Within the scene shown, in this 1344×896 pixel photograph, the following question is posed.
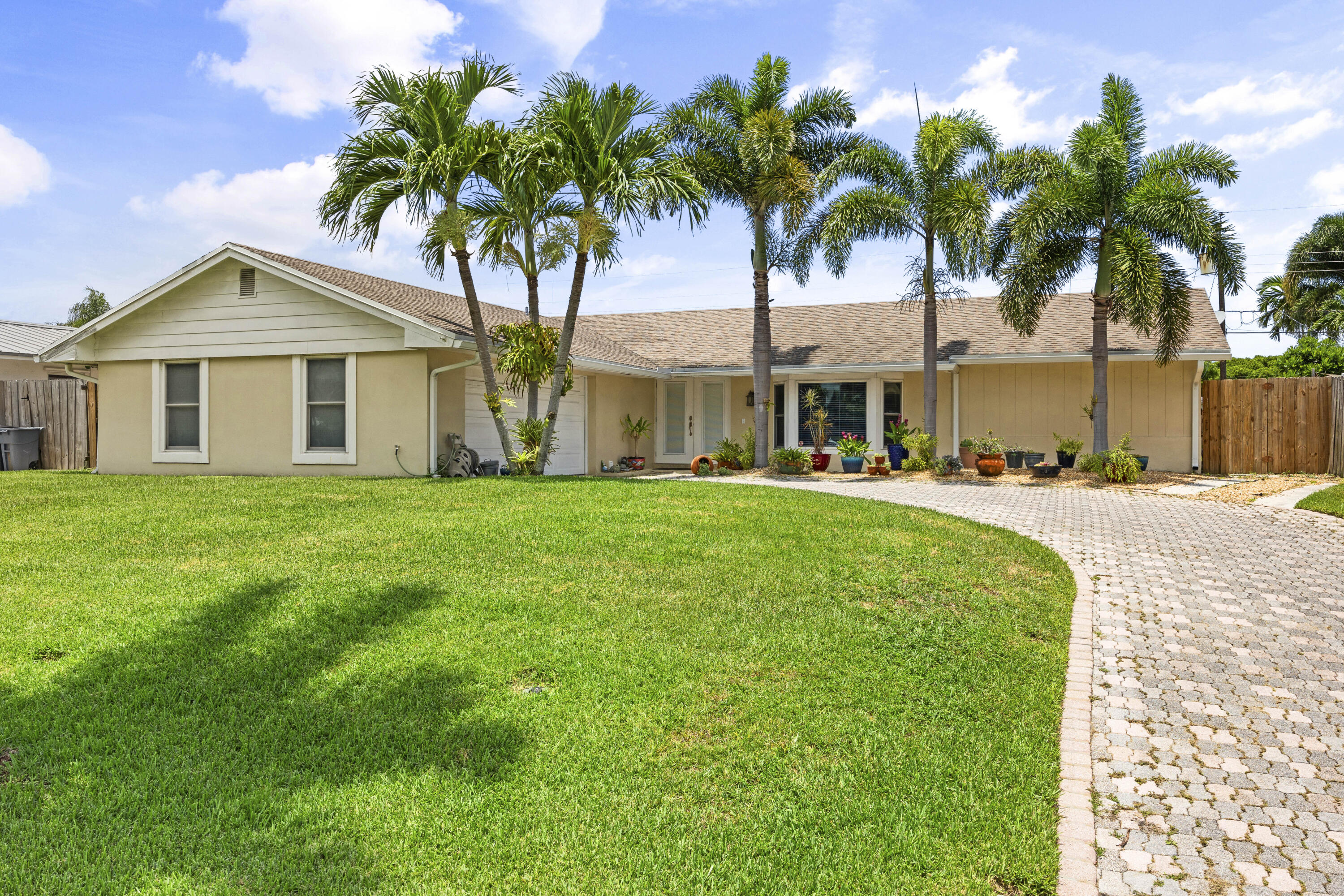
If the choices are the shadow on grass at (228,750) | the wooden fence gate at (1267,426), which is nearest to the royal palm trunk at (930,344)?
the wooden fence gate at (1267,426)

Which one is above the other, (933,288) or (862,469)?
(933,288)

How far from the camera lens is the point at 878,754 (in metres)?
3.88

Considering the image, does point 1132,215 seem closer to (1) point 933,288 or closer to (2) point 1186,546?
(1) point 933,288

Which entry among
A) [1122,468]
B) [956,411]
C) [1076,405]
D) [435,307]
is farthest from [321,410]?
[1076,405]

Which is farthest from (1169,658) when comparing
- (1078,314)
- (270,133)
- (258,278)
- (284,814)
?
(1078,314)

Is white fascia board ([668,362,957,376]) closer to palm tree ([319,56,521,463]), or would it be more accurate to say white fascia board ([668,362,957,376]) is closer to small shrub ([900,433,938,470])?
small shrub ([900,433,938,470])

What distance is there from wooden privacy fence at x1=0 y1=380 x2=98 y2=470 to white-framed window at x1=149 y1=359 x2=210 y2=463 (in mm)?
3878

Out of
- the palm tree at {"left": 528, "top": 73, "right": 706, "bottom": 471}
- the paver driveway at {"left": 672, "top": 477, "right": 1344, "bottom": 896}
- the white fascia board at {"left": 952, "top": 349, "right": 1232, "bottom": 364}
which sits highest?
the palm tree at {"left": 528, "top": 73, "right": 706, "bottom": 471}

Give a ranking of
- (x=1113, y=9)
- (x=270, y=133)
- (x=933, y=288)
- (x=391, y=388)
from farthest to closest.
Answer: (x=933, y=288) < (x=391, y=388) < (x=270, y=133) < (x=1113, y=9)

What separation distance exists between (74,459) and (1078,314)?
77.5 ft

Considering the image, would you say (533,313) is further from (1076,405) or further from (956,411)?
(1076,405)

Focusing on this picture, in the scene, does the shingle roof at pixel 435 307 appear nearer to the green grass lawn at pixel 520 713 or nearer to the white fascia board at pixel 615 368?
the white fascia board at pixel 615 368

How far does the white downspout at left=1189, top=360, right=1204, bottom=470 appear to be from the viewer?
18000 millimetres

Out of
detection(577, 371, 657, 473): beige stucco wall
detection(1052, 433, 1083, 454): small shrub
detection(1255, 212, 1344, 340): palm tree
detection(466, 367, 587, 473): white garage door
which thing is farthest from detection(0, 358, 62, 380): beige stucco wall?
detection(1255, 212, 1344, 340): palm tree
